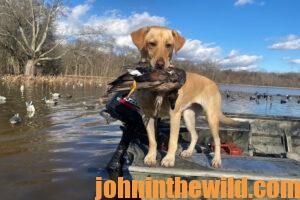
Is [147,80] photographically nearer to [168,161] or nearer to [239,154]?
[168,161]

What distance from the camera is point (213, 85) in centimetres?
646

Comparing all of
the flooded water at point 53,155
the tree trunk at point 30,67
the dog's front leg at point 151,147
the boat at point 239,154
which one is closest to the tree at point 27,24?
the tree trunk at point 30,67

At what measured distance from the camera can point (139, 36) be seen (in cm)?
592

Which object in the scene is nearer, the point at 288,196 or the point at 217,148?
the point at 288,196

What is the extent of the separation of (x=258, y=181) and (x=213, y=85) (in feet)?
6.57

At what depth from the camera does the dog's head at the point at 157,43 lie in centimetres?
563

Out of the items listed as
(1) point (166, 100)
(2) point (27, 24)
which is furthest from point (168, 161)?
(2) point (27, 24)

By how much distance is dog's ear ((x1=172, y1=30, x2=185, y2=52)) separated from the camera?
19.6ft

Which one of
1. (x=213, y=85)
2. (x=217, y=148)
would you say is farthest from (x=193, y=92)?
(x=217, y=148)

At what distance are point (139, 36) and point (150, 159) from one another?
172cm

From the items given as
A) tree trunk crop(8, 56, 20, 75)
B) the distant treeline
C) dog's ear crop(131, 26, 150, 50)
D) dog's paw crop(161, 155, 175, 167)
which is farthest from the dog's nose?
tree trunk crop(8, 56, 20, 75)

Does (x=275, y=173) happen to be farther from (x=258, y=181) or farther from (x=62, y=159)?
(x=62, y=159)

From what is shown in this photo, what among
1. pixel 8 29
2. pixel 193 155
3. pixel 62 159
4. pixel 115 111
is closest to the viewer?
pixel 193 155

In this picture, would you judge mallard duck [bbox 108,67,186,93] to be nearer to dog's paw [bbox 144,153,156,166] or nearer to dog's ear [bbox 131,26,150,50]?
dog's ear [bbox 131,26,150,50]
